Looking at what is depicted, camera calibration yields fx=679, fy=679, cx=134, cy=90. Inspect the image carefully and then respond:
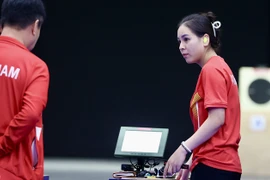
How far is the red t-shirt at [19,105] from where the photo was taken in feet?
8.21

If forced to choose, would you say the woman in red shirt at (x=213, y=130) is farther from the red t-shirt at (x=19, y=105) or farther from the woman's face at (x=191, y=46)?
the red t-shirt at (x=19, y=105)

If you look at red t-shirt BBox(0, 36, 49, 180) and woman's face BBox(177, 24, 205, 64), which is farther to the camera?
woman's face BBox(177, 24, 205, 64)

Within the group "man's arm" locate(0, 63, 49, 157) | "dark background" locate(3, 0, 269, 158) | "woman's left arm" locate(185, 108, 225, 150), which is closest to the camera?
"man's arm" locate(0, 63, 49, 157)

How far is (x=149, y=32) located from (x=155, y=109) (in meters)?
1.05

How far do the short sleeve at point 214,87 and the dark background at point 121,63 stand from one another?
20.4 ft

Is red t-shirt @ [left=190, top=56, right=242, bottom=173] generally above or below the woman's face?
below

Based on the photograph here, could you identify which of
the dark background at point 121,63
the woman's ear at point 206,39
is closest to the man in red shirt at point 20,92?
the woman's ear at point 206,39

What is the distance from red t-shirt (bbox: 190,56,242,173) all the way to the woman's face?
0.29ft

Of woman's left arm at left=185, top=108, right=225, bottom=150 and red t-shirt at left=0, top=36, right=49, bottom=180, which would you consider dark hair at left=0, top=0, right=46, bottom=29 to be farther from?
woman's left arm at left=185, top=108, right=225, bottom=150

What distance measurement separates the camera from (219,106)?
9.18 feet

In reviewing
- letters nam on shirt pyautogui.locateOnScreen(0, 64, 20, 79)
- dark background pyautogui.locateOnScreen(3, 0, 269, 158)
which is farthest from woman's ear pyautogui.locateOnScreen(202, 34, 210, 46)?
dark background pyautogui.locateOnScreen(3, 0, 269, 158)

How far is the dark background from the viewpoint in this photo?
29.7 feet

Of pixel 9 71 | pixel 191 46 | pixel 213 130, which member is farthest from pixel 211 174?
pixel 9 71

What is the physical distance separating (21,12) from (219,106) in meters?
0.89
